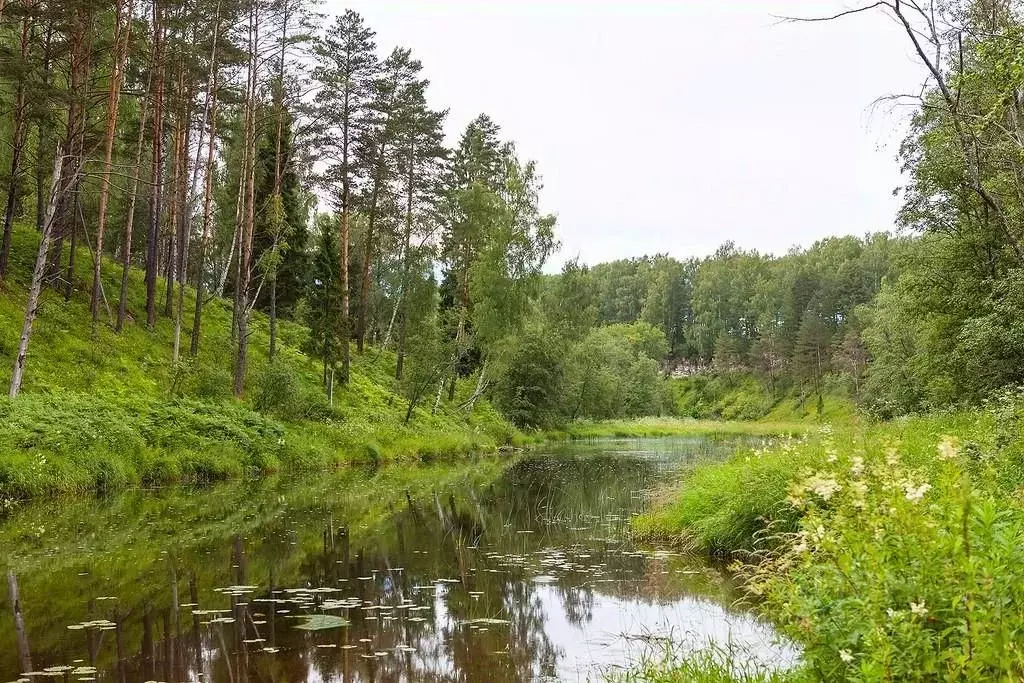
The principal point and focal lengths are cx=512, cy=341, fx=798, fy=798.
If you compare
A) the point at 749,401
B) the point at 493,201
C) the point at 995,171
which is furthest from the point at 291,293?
the point at 749,401

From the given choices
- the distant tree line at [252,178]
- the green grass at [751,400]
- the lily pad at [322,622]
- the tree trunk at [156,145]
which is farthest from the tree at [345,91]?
the green grass at [751,400]

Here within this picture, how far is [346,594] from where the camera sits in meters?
9.24

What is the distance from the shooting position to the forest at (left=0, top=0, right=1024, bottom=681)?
14.8 feet

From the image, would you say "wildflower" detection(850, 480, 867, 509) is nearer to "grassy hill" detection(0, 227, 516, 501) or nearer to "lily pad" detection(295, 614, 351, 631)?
"lily pad" detection(295, 614, 351, 631)

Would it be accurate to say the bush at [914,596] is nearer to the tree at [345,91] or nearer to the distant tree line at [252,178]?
the distant tree line at [252,178]

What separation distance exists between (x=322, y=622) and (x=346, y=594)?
1.38m

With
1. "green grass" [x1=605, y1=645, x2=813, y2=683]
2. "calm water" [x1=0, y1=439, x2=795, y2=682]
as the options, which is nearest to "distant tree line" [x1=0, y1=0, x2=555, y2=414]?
"calm water" [x1=0, y1=439, x2=795, y2=682]

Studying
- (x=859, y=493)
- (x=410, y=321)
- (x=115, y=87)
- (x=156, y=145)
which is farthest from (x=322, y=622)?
(x=410, y=321)

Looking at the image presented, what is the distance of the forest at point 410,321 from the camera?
451 centimetres

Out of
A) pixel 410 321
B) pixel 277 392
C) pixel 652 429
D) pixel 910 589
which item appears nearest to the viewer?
pixel 910 589

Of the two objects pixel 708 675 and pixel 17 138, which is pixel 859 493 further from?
pixel 17 138

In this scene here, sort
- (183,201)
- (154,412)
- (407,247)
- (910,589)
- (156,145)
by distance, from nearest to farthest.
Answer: (910,589) < (154,412) < (156,145) < (183,201) < (407,247)

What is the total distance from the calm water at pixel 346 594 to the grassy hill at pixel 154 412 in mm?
2020

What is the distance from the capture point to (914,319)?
2795 cm
